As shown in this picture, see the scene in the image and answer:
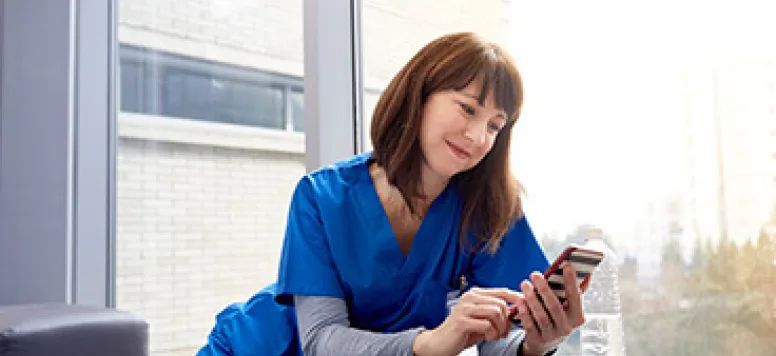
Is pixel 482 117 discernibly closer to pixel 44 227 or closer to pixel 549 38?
pixel 549 38

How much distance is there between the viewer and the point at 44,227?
8.70 ft

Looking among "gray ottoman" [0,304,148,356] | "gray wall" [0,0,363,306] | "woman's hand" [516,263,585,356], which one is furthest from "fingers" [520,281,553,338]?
"gray wall" [0,0,363,306]

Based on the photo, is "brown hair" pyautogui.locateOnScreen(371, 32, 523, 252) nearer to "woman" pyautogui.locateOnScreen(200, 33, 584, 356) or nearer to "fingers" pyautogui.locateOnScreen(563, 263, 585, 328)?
"woman" pyautogui.locateOnScreen(200, 33, 584, 356)

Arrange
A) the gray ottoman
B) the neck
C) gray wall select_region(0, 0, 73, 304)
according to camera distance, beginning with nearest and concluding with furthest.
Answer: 1. the neck
2. the gray ottoman
3. gray wall select_region(0, 0, 73, 304)

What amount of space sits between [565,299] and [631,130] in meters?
0.57

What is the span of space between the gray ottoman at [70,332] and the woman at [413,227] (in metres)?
0.36

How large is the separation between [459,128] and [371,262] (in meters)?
0.28

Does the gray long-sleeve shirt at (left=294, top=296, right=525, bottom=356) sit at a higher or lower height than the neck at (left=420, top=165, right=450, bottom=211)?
lower

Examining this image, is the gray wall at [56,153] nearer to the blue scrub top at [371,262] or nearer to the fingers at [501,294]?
the blue scrub top at [371,262]

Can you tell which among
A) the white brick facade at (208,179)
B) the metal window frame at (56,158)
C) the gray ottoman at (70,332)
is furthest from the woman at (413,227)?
the metal window frame at (56,158)

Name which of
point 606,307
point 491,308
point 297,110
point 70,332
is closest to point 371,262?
point 491,308

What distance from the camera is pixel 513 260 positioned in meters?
1.40

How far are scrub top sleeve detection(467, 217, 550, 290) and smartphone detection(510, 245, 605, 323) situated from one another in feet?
0.76

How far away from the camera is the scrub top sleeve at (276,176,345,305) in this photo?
53.0 inches
